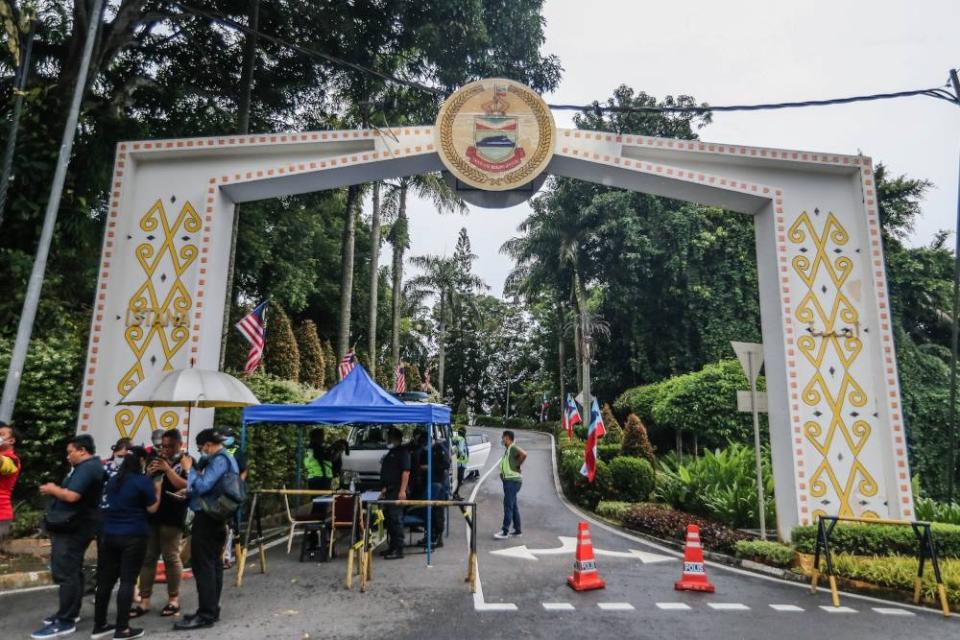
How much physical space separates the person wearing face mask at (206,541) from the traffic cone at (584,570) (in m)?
3.85

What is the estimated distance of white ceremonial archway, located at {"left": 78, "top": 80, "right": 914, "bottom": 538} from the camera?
938 centimetres

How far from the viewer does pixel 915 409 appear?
900 inches

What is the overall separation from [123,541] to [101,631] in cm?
83

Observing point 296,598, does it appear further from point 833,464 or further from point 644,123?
point 644,123

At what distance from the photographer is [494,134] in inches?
416

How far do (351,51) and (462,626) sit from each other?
623 inches

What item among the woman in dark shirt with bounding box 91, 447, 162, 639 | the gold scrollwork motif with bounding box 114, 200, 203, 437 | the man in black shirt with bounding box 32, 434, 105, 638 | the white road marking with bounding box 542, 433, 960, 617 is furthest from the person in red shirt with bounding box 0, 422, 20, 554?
the white road marking with bounding box 542, 433, 960, 617

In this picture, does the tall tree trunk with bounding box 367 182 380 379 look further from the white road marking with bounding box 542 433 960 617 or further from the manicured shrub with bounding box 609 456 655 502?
the manicured shrub with bounding box 609 456 655 502

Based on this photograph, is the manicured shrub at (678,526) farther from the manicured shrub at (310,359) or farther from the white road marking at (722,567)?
the manicured shrub at (310,359)

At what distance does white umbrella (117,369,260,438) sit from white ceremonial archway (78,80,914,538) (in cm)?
161

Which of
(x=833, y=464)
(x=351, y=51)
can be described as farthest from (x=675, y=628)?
(x=351, y=51)

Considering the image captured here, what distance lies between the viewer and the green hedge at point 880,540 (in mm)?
8359

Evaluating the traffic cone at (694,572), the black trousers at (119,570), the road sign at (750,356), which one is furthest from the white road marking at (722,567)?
the black trousers at (119,570)

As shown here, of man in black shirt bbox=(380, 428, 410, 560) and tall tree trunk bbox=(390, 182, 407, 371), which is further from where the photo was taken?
tall tree trunk bbox=(390, 182, 407, 371)
